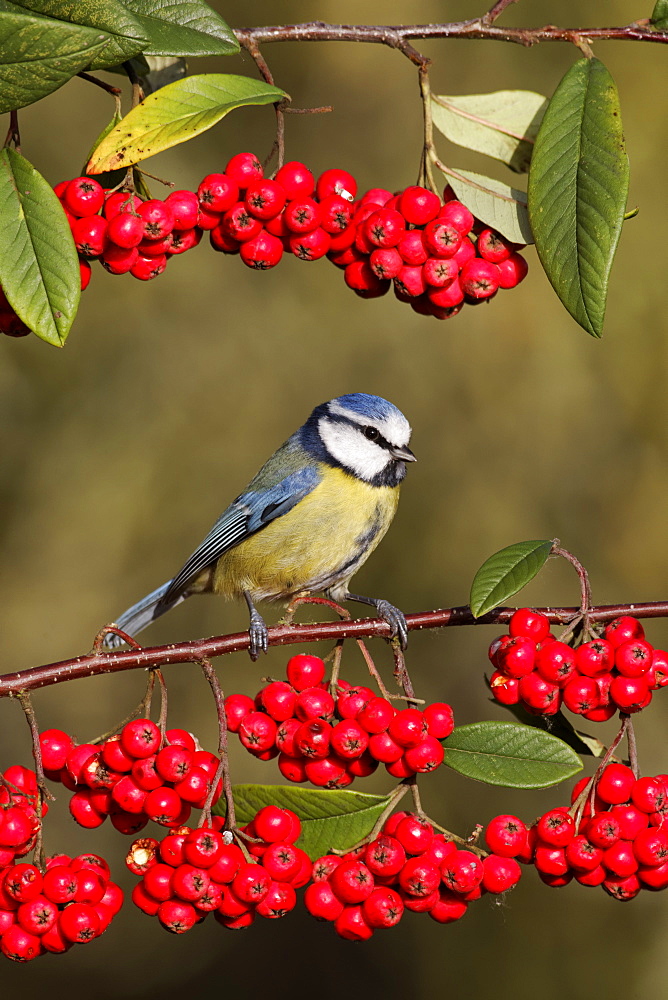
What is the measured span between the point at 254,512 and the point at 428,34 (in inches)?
52.1

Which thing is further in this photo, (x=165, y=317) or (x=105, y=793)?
(x=165, y=317)

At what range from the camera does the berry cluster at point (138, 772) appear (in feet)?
4.24

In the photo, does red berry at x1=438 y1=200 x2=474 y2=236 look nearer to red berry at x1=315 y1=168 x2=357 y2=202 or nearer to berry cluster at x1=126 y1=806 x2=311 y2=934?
red berry at x1=315 y1=168 x2=357 y2=202

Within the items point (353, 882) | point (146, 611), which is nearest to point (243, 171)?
point (353, 882)

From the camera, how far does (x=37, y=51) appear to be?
106cm

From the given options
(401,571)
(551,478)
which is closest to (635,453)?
(551,478)

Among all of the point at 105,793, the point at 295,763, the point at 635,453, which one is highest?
the point at 105,793

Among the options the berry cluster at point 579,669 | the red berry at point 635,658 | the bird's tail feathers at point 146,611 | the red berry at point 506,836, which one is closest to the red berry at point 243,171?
the berry cluster at point 579,669

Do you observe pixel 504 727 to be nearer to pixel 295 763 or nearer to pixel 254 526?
pixel 295 763

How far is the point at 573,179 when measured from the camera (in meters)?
1.30

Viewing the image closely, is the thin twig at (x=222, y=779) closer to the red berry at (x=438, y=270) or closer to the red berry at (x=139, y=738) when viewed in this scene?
the red berry at (x=139, y=738)

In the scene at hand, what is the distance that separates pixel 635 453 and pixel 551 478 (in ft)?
0.99

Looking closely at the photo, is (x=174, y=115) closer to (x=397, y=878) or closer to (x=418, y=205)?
(x=418, y=205)

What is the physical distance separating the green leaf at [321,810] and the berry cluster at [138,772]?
5 centimetres
